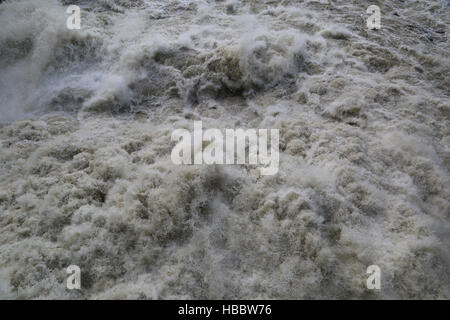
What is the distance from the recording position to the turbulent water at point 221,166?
9.00 ft

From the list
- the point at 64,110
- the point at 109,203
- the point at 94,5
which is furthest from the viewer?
the point at 94,5

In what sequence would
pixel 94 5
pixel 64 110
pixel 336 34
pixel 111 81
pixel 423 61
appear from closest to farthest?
pixel 64 110 → pixel 111 81 → pixel 423 61 → pixel 336 34 → pixel 94 5

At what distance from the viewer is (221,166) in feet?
11.5

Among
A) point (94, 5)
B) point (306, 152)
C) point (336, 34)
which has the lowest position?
point (306, 152)

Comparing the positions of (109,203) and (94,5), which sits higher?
(94,5)

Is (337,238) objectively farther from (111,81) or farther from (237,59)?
(111,81)

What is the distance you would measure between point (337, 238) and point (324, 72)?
2.98 meters

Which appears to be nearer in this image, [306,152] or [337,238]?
[337,238]

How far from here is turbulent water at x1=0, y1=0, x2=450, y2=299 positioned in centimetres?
274

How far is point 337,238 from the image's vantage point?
2945 mm
